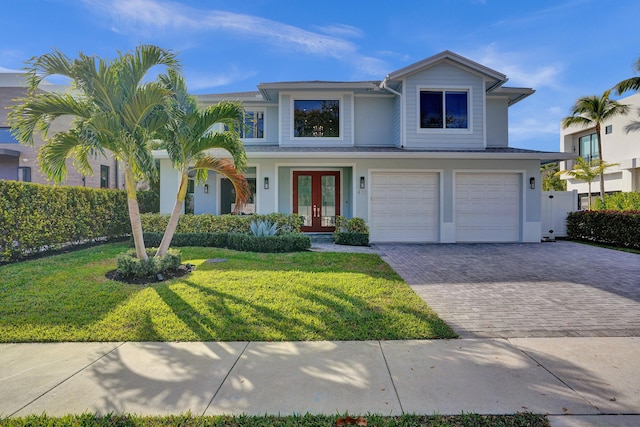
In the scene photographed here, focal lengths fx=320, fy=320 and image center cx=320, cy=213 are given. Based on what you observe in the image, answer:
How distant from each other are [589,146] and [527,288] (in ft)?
93.9

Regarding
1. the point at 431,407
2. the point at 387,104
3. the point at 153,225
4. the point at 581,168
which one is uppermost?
the point at 387,104

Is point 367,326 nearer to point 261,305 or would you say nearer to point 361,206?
point 261,305

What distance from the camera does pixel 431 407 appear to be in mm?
2682

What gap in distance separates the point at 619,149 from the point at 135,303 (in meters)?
31.3

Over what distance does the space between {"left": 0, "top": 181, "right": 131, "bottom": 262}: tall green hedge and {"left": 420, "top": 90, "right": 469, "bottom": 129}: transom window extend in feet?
40.6

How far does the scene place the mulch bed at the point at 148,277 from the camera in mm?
6441

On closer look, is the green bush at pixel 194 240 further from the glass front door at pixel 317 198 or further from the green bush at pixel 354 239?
the green bush at pixel 354 239

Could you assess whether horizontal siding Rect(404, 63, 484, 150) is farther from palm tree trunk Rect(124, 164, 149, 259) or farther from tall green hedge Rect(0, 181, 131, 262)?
tall green hedge Rect(0, 181, 131, 262)

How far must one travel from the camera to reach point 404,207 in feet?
40.4

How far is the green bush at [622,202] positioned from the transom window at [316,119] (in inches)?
642

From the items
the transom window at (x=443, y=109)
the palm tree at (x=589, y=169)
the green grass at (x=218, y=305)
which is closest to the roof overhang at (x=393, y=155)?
the transom window at (x=443, y=109)

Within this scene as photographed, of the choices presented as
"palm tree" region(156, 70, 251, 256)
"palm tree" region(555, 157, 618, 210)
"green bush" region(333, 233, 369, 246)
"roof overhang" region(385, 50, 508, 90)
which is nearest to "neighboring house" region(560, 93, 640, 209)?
"palm tree" region(555, 157, 618, 210)

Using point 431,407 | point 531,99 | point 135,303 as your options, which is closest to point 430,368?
point 431,407

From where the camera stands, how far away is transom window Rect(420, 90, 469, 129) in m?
12.9
